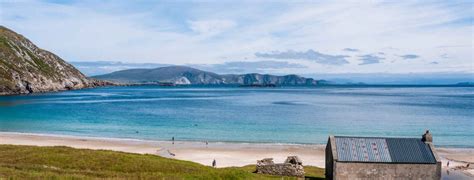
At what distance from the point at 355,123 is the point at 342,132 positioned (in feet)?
53.2

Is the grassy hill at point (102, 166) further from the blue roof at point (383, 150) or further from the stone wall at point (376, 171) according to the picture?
the blue roof at point (383, 150)

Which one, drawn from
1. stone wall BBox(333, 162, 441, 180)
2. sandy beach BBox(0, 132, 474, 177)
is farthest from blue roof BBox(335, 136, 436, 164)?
sandy beach BBox(0, 132, 474, 177)

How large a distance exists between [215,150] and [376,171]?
1192 inches

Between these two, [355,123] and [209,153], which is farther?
[355,123]

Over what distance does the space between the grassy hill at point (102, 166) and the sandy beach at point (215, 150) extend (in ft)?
40.5

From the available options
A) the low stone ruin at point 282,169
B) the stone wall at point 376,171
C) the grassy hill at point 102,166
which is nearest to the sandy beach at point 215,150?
the low stone ruin at point 282,169

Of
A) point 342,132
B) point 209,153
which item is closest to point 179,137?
point 209,153

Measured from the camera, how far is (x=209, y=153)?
191 feet

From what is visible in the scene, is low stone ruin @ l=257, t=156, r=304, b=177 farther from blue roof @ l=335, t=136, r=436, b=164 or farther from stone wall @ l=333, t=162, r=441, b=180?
blue roof @ l=335, t=136, r=436, b=164

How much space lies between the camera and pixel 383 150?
A: 1350 inches

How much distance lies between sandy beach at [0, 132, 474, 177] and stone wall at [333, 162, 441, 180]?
1484 cm

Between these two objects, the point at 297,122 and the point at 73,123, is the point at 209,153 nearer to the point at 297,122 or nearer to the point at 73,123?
the point at 297,122

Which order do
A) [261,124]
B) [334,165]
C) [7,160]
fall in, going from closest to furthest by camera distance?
[334,165] → [7,160] → [261,124]

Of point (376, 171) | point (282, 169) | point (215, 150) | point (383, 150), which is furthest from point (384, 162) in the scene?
point (215, 150)
